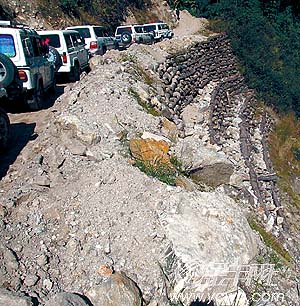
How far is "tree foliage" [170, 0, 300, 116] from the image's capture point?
23.8 metres

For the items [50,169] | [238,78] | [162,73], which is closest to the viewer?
[50,169]

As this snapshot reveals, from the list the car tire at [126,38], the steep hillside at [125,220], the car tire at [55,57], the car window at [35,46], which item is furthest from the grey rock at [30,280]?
the car tire at [126,38]

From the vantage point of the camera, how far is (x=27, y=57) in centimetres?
1178

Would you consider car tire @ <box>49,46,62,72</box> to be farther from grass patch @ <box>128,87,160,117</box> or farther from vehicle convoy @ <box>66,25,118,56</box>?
vehicle convoy @ <box>66,25,118,56</box>

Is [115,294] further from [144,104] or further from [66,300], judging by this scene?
[144,104]

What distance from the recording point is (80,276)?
20.2ft

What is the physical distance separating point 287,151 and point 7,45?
11437 mm

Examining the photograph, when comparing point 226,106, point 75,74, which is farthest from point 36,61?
point 226,106

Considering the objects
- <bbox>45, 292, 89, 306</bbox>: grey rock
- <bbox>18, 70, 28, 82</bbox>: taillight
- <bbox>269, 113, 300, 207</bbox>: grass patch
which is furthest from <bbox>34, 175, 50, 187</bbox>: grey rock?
<bbox>269, 113, 300, 207</bbox>: grass patch

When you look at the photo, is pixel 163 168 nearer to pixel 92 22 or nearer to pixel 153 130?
pixel 153 130

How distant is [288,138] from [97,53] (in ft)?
29.9

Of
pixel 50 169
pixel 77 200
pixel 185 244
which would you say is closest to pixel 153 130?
pixel 50 169

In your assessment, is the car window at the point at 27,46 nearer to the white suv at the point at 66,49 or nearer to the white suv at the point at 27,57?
the white suv at the point at 27,57

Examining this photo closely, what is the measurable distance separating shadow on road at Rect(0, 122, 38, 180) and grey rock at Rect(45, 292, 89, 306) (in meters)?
3.68
